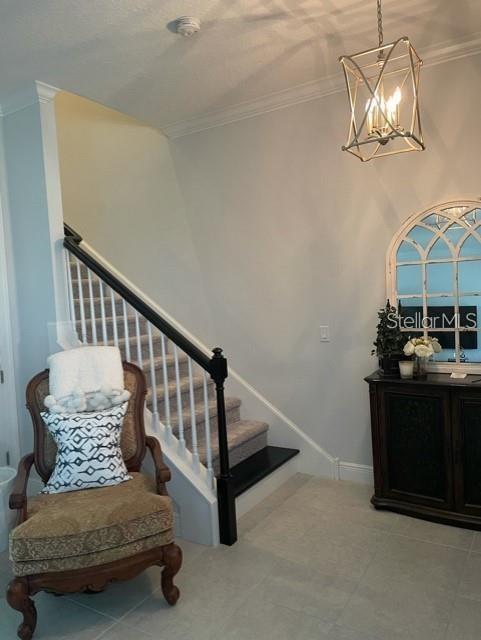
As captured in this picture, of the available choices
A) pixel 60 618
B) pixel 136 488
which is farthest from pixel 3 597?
pixel 136 488

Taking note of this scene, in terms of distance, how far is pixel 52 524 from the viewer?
6.92ft

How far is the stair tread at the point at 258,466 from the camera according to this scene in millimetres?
3252

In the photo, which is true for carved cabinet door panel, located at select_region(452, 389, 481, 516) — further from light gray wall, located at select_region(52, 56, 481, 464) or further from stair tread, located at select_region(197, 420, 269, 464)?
stair tread, located at select_region(197, 420, 269, 464)

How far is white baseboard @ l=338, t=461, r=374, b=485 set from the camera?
351 cm

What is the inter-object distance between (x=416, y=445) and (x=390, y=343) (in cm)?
63

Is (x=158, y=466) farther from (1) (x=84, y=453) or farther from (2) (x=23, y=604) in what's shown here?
(2) (x=23, y=604)

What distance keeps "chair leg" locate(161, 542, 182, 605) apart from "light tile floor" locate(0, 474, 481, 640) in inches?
2.1

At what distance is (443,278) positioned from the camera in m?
3.17

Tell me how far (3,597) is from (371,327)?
2.63 metres

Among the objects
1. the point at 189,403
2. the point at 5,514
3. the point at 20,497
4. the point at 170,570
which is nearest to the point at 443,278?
the point at 189,403

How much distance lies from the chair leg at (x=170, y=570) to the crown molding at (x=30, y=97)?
2808 mm

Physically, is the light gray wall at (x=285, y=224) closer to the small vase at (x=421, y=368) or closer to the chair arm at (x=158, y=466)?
the small vase at (x=421, y=368)

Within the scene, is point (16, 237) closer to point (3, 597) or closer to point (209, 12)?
point (209, 12)

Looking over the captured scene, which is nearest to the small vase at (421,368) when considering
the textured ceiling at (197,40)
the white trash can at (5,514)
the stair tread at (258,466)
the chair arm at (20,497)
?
the stair tread at (258,466)
